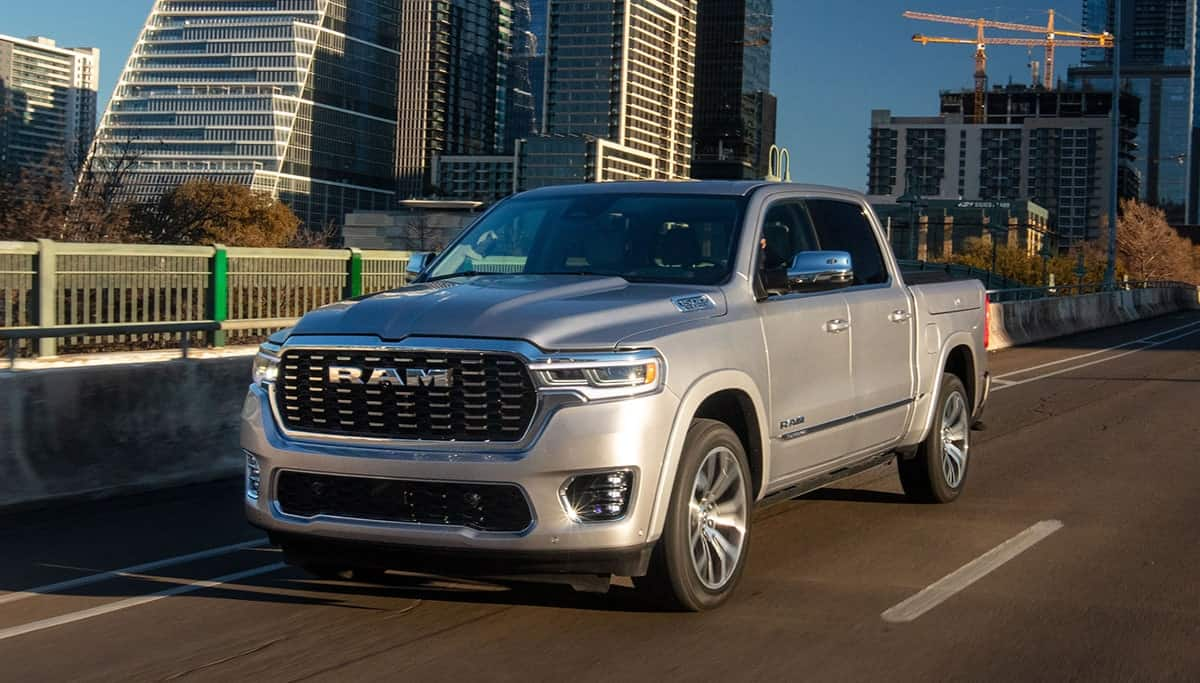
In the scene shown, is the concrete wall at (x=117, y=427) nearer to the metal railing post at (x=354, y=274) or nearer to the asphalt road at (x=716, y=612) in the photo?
the asphalt road at (x=716, y=612)

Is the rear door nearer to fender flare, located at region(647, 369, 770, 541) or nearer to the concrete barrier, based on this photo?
fender flare, located at region(647, 369, 770, 541)

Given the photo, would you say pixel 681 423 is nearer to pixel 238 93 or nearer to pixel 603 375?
pixel 603 375

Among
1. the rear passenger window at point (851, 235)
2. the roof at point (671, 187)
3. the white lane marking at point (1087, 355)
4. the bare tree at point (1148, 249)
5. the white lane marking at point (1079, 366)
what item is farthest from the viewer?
the bare tree at point (1148, 249)

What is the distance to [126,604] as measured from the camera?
6.55 metres

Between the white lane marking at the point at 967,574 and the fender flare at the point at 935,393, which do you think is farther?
the fender flare at the point at 935,393

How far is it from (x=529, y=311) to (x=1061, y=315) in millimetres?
31709

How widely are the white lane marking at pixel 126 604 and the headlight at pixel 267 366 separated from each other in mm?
1286

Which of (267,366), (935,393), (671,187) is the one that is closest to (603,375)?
(267,366)

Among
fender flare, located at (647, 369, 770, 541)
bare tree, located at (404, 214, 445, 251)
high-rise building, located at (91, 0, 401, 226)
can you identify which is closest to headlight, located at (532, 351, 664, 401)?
fender flare, located at (647, 369, 770, 541)

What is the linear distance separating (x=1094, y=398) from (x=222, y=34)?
627 feet

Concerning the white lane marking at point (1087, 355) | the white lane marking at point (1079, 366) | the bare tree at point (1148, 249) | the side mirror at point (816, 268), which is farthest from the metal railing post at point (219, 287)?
the bare tree at point (1148, 249)

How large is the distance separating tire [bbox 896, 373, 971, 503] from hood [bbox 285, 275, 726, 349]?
117 inches

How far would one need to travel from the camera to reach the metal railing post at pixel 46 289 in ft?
42.8

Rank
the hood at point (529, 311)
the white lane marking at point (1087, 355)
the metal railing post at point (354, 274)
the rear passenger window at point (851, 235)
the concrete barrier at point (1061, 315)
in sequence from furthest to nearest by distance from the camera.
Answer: the concrete barrier at point (1061, 315)
the white lane marking at point (1087, 355)
the metal railing post at point (354, 274)
the rear passenger window at point (851, 235)
the hood at point (529, 311)
